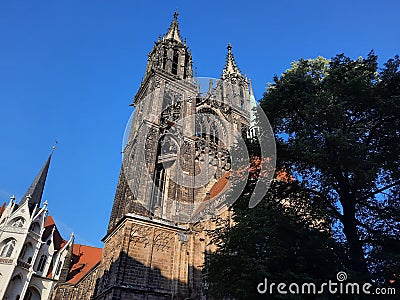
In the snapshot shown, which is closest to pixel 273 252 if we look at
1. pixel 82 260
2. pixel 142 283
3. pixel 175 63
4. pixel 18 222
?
pixel 142 283

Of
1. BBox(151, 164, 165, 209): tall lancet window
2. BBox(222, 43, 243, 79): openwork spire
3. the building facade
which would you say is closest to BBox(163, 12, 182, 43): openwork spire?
BBox(222, 43, 243, 79): openwork spire

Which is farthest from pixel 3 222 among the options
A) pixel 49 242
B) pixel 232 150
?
pixel 232 150

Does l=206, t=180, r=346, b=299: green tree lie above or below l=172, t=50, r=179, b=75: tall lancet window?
below

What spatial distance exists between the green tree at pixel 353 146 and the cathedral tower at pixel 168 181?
25.4 ft

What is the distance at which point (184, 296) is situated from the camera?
553 inches

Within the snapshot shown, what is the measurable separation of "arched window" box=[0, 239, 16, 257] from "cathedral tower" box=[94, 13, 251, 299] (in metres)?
11.9

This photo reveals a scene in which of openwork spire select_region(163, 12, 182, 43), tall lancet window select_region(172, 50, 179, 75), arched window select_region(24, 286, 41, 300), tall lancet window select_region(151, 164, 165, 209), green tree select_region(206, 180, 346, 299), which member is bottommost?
green tree select_region(206, 180, 346, 299)

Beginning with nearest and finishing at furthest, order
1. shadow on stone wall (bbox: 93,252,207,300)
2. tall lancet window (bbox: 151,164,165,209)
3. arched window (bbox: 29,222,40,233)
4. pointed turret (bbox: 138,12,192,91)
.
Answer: shadow on stone wall (bbox: 93,252,207,300) < tall lancet window (bbox: 151,164,165,209) < arched window (bbox: 29,222,40,233) < pointed turret (bbox: 138,12,192,91)

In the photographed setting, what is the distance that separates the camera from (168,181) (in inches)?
764

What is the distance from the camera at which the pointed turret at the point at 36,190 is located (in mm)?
29156

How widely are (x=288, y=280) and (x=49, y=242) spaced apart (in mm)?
27520

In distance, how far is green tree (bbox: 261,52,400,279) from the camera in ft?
26.8

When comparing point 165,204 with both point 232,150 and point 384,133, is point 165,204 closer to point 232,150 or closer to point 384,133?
point 232,150

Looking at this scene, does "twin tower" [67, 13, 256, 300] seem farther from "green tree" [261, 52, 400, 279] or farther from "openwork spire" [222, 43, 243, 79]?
"openwork spire" [222, 43, 243, 79]
